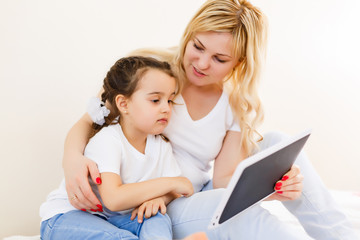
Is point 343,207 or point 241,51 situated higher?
point 241,51

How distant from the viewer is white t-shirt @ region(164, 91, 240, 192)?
58.1 inches

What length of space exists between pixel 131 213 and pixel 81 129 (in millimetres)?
340

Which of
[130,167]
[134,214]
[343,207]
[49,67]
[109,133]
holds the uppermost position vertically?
[49,67]

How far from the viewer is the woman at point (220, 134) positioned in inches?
46.6

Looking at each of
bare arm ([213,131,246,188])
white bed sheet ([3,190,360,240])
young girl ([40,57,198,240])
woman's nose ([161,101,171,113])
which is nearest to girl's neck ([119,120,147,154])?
young girl ([40,57,198,240])

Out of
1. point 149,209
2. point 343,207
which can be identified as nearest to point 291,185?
point 149,209

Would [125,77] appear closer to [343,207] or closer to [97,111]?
[97,111]

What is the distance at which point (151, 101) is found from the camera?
1281 millimetres

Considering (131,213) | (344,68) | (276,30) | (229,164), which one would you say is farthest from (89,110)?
(344,68)

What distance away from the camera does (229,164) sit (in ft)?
4.95

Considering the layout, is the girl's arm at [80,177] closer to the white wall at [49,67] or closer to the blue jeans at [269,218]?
the blue jeans at [269,218]

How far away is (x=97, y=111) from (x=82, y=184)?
0.90 ft

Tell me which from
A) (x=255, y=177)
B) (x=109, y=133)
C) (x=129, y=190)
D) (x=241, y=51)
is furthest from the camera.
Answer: (x=241, y=51)

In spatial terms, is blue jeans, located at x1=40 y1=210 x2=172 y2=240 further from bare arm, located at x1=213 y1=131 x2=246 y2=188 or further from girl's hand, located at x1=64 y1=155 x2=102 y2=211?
bare arm, located at x1=213 y1=131 x2=246 y2=188
